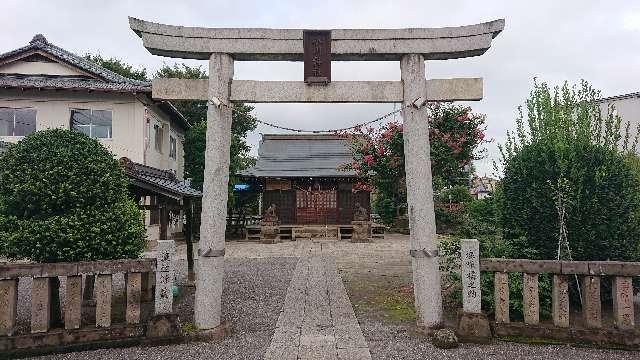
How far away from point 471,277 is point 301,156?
18.1m

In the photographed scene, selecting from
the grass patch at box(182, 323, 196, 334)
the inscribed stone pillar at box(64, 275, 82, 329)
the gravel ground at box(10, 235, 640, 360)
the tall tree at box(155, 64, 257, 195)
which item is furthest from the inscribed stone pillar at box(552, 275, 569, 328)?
the tall tree at box(155, 64, 257, 195)

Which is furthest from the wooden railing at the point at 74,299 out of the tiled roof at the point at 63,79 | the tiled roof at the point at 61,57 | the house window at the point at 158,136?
the house window at the point at 158,136

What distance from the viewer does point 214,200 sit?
5480 mm

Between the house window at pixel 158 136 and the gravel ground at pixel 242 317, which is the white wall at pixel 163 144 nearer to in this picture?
the house window at pixel 158 136

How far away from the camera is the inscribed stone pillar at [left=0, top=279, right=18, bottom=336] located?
15.5 ft

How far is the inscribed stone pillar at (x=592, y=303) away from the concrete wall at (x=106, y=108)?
1484cm

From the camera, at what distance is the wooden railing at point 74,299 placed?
4758 mm

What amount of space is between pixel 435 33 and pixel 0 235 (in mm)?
6881

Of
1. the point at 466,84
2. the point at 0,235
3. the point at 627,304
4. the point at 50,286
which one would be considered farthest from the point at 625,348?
the point at 0,235

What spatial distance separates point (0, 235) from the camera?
505 centimetres

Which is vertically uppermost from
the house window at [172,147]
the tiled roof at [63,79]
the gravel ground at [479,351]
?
the tiled roof at [63,79]

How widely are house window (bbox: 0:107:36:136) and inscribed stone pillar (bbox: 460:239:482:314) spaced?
649 inches

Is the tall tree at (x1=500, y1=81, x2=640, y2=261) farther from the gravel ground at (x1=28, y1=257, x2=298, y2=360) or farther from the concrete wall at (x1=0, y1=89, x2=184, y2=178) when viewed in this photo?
the concrete wall at (x1=0, y1=89, x2=184, y2=178)

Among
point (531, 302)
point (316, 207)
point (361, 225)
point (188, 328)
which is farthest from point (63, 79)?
point (531, 302)
